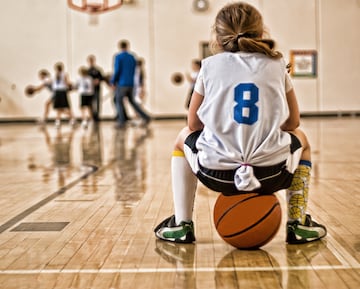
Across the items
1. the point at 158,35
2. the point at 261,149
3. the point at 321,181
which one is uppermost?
the point at 158,35

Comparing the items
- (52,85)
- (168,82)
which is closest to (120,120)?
(52,85)

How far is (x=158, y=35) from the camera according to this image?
1689cm

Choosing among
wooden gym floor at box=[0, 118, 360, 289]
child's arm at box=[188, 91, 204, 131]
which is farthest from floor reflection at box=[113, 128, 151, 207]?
child's arm at box=[188, 91, 204, 131]

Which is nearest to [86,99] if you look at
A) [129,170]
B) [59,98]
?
[59,98]

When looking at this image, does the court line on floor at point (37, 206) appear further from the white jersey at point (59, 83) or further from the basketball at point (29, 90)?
the basketball at point (29, 90)

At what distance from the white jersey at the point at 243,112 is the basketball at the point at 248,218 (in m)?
0.17

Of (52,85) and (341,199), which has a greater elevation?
(52,85)

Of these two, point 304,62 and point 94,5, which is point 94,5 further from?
point 304,62

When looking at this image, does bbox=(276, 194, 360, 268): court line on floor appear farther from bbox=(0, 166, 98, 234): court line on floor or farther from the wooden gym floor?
bbox=(0, 166, 98, 234): court line on floor

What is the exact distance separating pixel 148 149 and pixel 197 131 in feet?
17.3

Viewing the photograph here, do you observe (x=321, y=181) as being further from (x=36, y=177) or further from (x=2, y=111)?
(x=2, y=111)

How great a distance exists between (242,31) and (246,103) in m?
0.31

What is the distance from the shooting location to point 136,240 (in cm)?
295

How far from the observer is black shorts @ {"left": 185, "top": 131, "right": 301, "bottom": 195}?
252 centimetres
